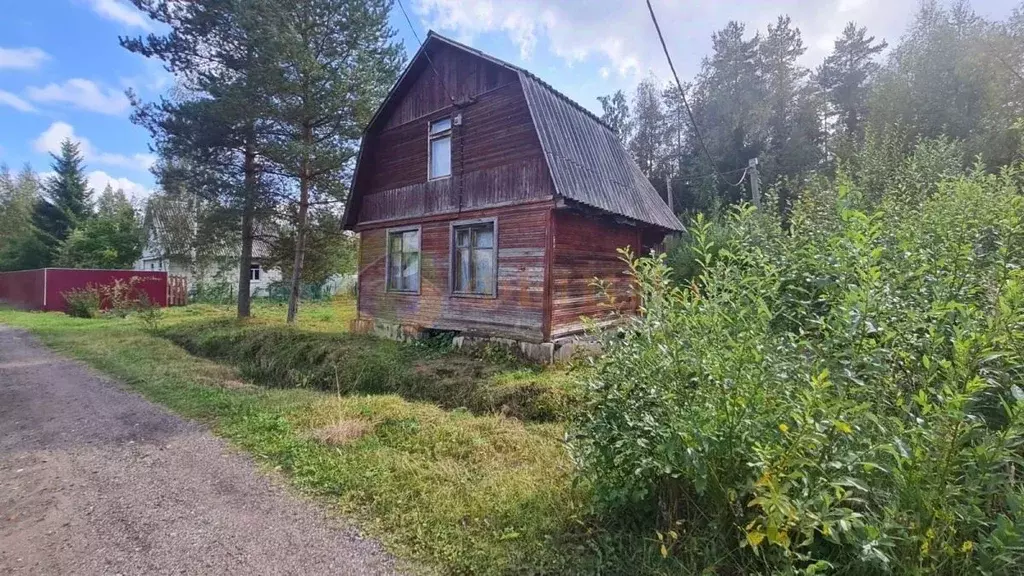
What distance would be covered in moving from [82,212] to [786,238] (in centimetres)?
4534

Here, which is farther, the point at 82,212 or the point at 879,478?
the point at 82,212

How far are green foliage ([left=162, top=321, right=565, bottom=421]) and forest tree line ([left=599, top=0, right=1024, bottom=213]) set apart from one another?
7.59m

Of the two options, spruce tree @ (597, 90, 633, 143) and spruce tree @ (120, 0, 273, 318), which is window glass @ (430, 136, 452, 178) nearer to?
spruce tree @ (120, 0, 273, 318)

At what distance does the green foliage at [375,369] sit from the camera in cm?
638

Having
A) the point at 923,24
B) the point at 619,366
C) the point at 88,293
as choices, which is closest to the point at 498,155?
the point at 619,366

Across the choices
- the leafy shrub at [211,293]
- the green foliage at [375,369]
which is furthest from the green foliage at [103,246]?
the green foliage at [375,369]

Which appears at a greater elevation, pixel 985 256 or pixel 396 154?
pixel 396 154

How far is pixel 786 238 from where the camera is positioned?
3.61m

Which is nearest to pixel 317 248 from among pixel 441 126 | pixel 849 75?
pixel 441 126

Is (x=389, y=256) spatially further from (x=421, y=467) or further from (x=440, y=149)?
(x=421, y=467)

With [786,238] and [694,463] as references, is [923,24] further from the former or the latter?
[694,463]

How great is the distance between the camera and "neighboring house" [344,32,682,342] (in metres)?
8.50

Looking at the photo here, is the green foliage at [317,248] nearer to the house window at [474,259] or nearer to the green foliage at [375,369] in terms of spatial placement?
the green foliage at [375,369]

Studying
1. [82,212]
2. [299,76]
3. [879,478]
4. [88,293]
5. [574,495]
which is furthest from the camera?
[82,212]
